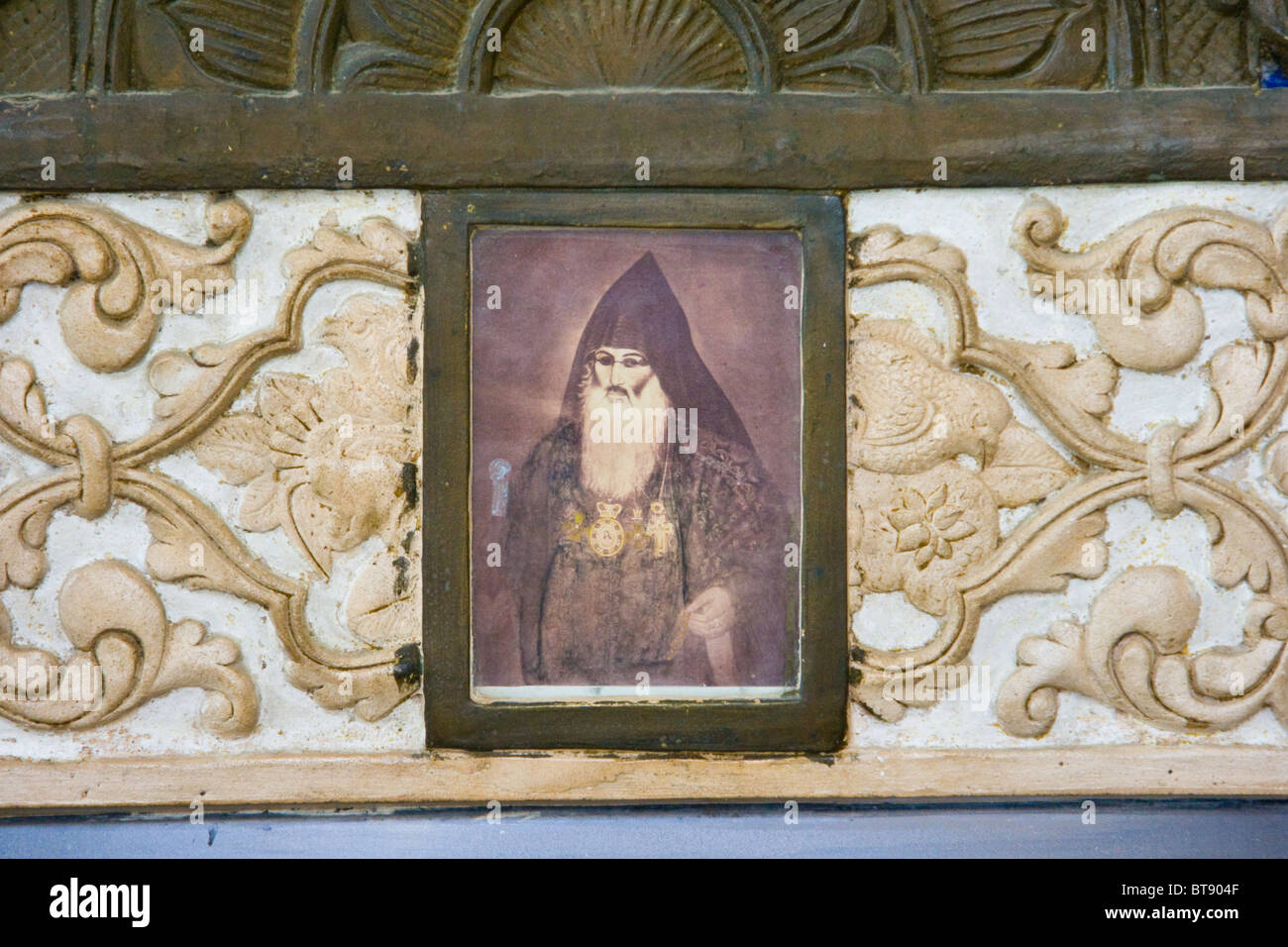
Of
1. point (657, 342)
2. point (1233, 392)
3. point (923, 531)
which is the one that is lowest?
point (923, 531)

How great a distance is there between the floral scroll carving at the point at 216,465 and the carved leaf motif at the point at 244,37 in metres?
0.28

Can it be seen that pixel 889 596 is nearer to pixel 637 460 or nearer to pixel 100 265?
pixel 637 460

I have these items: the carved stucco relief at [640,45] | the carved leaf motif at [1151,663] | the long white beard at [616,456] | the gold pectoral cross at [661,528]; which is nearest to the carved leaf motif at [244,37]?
the carved stucco relief at [640,45]

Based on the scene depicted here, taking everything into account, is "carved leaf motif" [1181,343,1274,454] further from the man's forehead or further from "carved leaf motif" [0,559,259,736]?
"carved leaf motif" [0,559,259,736]

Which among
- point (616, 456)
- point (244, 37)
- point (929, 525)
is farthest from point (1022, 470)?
point (244, 37)

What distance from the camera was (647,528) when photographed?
2209mm

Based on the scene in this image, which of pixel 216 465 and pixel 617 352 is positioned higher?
pixel 617 352

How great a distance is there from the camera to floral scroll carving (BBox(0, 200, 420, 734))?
2.14m

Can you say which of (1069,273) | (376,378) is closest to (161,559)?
(376,378)

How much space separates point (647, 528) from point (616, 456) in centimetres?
16

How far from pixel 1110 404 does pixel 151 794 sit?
83.4 inches

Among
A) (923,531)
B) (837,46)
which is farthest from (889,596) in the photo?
(837,46)

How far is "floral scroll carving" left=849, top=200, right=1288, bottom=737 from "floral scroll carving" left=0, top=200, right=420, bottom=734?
96 centimetres

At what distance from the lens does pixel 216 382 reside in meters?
2.15
